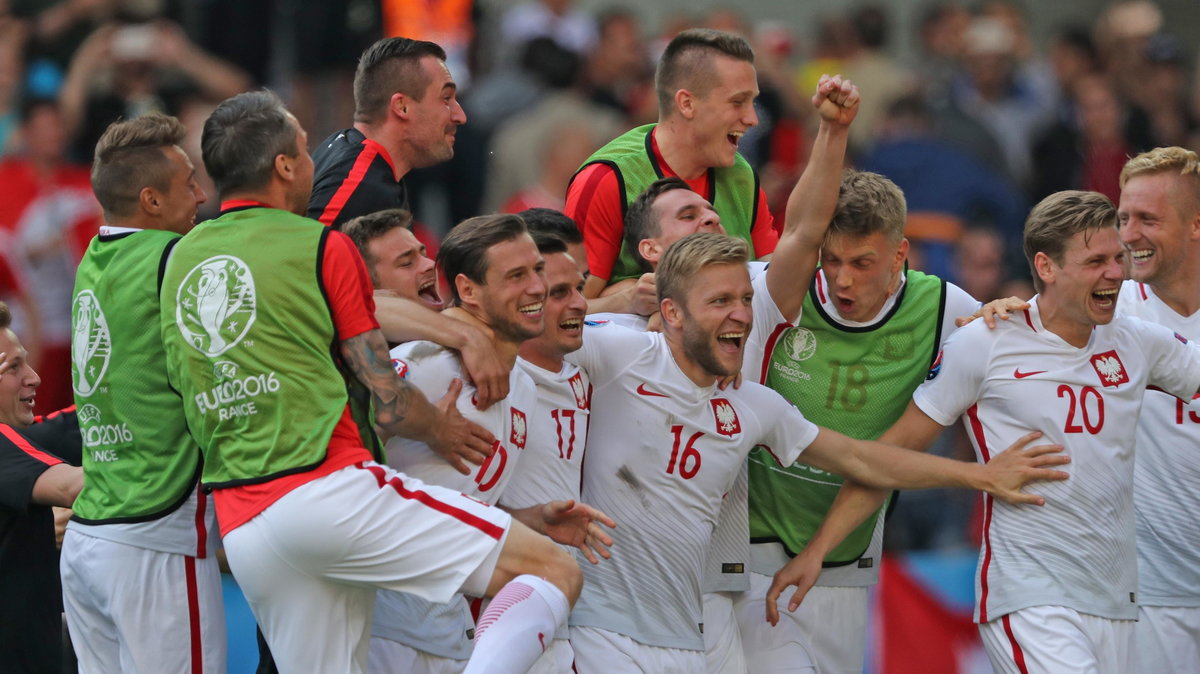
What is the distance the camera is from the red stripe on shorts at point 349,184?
677 centimetres

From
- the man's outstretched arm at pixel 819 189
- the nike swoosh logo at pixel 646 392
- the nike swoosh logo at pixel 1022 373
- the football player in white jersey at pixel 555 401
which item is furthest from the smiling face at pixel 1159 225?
the football player in white jersey at pixel 555 401

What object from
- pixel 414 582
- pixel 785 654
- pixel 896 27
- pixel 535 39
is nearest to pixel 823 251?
pixel 785 654

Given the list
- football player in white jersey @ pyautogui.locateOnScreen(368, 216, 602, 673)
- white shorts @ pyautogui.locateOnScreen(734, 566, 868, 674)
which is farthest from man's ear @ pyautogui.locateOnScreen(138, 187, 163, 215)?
white shorts @ pyautogui.locateOnScreen(734, 566, 868, 674)

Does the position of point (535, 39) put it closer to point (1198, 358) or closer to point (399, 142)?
point (399, 142)

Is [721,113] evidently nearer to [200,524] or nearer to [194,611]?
[200,524]

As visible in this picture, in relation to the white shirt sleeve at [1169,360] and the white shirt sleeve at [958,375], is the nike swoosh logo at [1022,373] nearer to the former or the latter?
the white shirt sleeve at [958,375]

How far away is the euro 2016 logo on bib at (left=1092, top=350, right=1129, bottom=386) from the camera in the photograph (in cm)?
667

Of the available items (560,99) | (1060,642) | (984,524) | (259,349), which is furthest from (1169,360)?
(560,99)

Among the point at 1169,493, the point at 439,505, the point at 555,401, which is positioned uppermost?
the point at 555,401

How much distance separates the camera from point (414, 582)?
18.5 feet

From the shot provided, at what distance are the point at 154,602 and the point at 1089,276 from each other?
3823 millimetres

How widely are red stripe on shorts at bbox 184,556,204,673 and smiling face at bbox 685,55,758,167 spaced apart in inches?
116

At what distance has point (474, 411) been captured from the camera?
243 inches

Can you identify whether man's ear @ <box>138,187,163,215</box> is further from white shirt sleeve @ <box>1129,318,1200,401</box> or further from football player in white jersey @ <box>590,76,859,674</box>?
white shirt sleeve @ <box>1129,318,1200,401</box>
